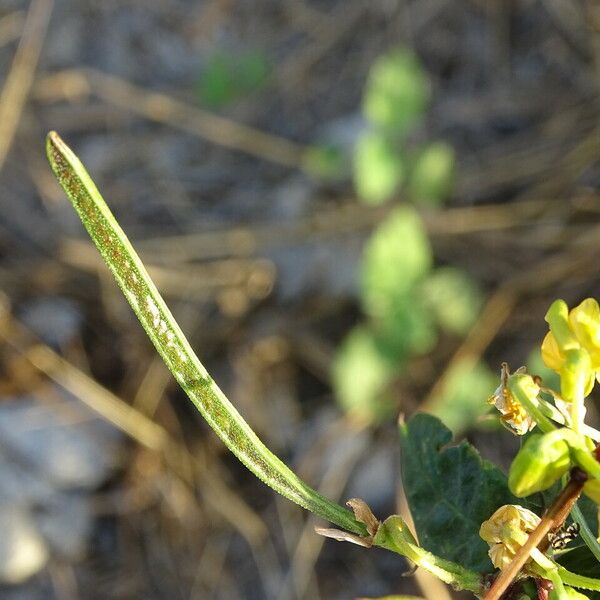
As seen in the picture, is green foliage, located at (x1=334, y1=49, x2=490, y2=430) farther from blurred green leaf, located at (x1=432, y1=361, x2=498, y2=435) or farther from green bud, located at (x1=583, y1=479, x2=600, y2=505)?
green bud, located at (x1=583, y1=479, x2=600, y2=505)

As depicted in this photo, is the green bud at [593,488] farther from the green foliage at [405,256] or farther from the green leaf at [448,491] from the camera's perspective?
the green foliage at [405,256]

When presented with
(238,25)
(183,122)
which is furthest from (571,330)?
(238,25)

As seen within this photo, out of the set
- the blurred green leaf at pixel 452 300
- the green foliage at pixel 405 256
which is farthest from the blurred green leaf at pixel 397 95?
the blurred green leaf at pixel 452 300

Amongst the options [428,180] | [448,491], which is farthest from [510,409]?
[428,180]

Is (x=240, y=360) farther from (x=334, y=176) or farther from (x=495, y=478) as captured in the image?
(x=495, y=478)

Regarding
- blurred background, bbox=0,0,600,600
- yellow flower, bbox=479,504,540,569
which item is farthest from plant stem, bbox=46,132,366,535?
blurred background, bbox=0,0,600,600

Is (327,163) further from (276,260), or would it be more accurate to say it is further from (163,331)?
(163,331)
